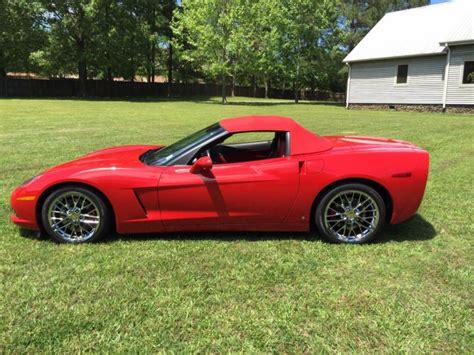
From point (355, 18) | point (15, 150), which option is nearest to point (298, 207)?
point (15, 150)

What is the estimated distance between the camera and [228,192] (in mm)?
4195

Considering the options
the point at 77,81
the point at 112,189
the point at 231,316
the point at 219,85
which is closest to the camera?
the point at 231,316

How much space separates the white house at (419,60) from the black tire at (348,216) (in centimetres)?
2276

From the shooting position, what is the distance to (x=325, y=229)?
4328 mm

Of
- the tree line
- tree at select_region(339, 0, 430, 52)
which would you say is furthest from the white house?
tree at select_region(339, 0, 430, 52)

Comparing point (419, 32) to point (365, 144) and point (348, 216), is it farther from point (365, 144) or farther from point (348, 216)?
point (348, 216)

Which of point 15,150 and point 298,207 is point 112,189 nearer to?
point 298,207

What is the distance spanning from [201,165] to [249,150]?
3.43ft

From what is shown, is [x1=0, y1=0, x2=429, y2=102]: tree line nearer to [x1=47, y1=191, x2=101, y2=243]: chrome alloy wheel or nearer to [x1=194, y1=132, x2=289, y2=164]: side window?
[x1=194, y1=132, x2=289, y2=164]: side window

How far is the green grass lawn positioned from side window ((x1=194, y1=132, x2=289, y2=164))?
0.83 metres

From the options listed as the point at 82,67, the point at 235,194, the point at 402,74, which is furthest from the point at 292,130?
the point at 82,67

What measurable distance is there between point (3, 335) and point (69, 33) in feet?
128

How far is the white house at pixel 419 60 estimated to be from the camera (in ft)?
79.1

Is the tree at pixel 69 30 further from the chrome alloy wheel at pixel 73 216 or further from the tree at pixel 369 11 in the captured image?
the chrome alloy wheel at pixel 73 216
